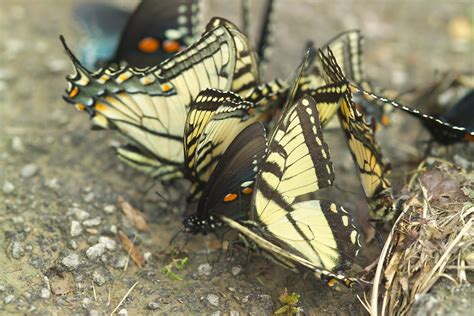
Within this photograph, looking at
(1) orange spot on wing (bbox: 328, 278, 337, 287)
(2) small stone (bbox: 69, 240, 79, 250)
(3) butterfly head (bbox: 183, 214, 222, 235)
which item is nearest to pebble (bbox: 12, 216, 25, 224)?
(2) small stone (bbox: 69, 240, 79, 250)

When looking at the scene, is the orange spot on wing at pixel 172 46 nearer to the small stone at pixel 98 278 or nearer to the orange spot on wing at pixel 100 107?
the orange spot on wing at pixel 100 107

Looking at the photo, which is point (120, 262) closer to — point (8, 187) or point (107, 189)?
point (107, 189)

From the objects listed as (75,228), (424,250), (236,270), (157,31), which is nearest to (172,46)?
(157,31)

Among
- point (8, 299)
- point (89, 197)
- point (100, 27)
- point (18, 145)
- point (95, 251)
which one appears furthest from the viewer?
point (100, 27)

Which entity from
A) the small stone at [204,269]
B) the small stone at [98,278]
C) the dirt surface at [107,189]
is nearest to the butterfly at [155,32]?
the dirt surface at [107,189]

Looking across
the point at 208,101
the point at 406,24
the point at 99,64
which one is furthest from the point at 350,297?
the point at 406,24

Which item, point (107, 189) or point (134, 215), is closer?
point (134, 215)

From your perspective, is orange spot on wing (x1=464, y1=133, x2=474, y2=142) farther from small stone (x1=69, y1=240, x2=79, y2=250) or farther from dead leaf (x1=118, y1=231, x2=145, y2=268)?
small stone (x1=69, y1=240, x2=79, y2=250)
